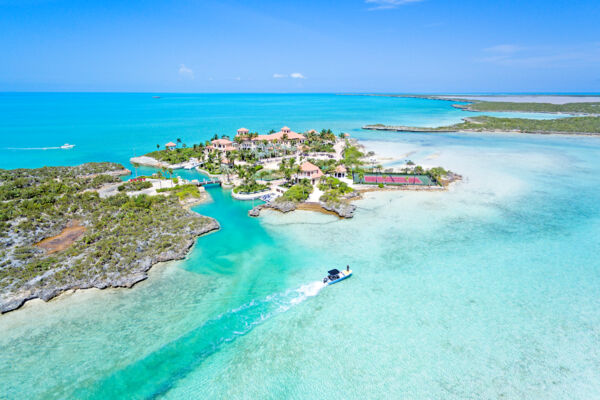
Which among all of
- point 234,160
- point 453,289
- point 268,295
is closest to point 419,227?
point 453,289

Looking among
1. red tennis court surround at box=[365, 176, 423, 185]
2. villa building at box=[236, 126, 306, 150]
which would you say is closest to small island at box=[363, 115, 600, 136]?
villa building at box=[236, 126, 306, 150]

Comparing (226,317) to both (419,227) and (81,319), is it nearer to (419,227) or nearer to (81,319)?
(81,319)

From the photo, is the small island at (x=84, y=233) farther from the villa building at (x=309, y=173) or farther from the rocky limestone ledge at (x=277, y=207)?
the villa building at (x=309, y=173)

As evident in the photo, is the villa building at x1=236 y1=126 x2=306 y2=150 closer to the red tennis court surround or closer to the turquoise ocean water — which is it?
the red tennis court surround

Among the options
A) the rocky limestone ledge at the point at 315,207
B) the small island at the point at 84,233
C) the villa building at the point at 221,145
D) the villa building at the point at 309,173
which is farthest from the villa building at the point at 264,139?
the rocky limestone ledge at the point at 315,207

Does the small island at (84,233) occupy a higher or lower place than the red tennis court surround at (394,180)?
lower

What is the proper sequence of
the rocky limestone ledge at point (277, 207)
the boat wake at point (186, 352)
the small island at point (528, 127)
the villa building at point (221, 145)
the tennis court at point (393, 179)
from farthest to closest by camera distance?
1. the small island at point (528, 127)
2. the villa building at point (221, 145)
3. the tennis court at point (393, 179)
4. the rocky limestone ledge at point (277, 207)
5. the boat wake at point (186, 352)

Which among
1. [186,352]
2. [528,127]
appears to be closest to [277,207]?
[186,352]
